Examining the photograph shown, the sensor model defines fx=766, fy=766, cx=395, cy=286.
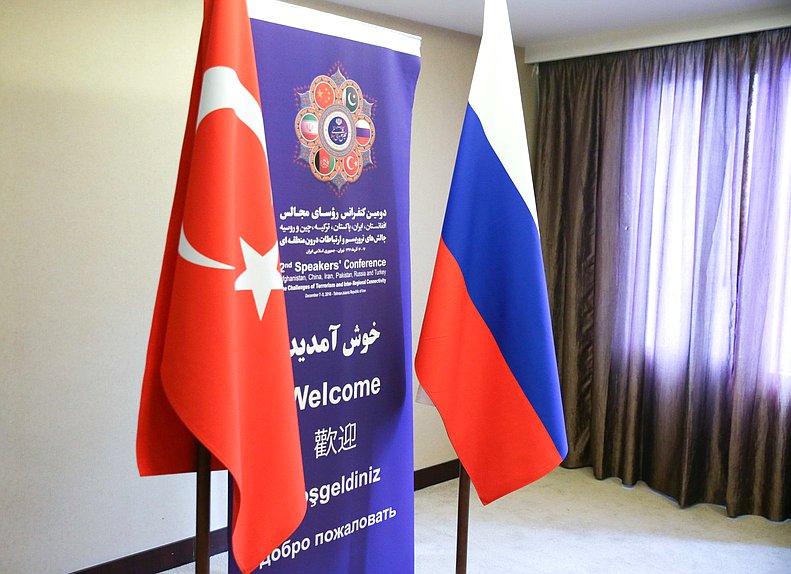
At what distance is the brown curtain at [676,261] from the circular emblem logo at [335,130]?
7.89 ft

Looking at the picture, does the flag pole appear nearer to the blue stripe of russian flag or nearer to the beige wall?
the blue stripe of russian flag

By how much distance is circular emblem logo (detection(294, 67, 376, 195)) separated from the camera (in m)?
1.84

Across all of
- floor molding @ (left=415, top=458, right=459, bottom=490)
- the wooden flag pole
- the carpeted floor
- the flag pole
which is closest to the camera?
the wooden flag pole

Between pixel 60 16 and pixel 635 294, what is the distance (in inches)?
118

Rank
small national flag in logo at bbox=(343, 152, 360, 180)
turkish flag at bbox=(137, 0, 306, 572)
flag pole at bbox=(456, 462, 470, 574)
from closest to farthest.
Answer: turkish flag at bbox=(137, 0, 306, 572) → small national flag in logo at bbox=(343, 152, 360, 180) → flag pole at bbox=(456, 462, 470, 574)

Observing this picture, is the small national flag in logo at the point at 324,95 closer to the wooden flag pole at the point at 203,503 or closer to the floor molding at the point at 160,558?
the wooden flag pole at the point at 203,503

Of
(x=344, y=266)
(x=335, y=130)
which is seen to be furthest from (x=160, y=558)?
(x=335, y=130)

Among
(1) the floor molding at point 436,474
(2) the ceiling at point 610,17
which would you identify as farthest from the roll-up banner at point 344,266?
(1) the floor molding at point 436,474

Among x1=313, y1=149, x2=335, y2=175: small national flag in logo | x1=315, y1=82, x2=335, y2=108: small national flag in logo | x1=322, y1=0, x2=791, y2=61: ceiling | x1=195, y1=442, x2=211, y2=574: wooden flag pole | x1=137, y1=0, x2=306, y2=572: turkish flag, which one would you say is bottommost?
x1=195, y1=442, x2=211, y2=574: wooden flag pole

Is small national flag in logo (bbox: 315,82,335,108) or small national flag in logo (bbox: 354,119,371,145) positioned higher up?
small national flag in logo (bbox: 315,82,335,108)

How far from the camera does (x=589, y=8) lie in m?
3.40

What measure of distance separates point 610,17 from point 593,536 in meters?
2.41

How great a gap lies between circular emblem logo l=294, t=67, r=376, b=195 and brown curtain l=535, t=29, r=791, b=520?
2.41 m

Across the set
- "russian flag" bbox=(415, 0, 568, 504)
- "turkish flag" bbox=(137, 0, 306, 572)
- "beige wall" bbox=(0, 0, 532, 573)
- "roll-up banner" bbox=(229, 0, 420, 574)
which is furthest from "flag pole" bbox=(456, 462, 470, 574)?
"beige wall" bbox=(0, 0, 532, 573)
